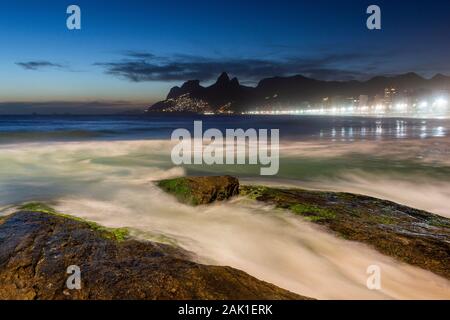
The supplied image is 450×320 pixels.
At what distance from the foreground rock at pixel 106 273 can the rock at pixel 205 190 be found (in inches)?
144

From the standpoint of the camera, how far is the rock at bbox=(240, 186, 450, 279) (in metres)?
5.64

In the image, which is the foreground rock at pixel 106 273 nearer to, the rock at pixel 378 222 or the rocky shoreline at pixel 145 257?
the rocky shoreline at pixel 145 257

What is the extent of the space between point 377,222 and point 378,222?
20 millimetres

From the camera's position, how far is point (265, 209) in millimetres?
7949

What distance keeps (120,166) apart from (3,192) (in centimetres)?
631

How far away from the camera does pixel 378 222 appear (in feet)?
23.1

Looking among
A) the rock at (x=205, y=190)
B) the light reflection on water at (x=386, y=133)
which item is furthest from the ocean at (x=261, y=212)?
the light reflection on water at (x=386, y=133)

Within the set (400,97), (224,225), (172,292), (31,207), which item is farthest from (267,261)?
(400,97)

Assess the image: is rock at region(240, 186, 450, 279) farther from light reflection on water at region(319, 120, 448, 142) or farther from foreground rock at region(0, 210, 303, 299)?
light reflection on water at region(319, 120, 448, 142)

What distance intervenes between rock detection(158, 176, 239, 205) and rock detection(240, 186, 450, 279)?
1.82 feet

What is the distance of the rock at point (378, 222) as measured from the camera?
5.64 metres

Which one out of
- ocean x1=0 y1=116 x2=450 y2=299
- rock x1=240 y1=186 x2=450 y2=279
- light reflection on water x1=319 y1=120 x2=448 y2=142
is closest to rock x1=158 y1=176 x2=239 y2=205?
ocean x1=0 y1=116 x2=450 y2=299
